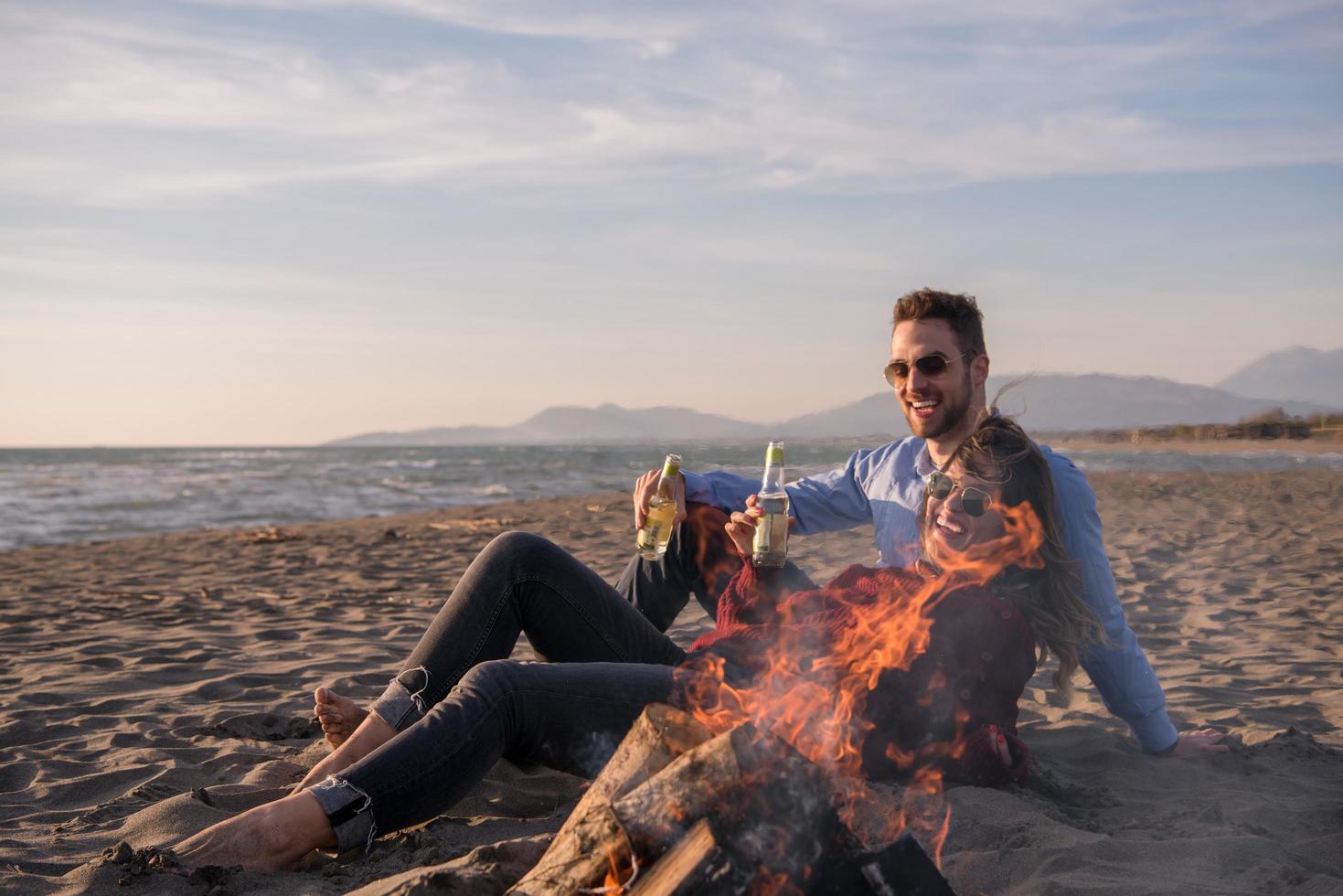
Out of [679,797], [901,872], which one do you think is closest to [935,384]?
[901,872]

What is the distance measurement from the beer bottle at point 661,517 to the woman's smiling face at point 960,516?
1.13 metres

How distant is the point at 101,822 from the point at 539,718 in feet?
5.64

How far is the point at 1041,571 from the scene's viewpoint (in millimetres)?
3146

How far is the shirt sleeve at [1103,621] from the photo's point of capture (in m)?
3.23

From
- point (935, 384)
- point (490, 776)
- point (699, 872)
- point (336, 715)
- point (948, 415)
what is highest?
point (935, 384)

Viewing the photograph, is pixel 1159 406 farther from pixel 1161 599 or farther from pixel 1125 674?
pixel 1125 674

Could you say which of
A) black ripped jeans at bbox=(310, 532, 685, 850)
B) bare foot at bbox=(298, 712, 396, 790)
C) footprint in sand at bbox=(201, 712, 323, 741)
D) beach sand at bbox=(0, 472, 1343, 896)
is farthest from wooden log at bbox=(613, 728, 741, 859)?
footprint in sand at bbox=(201, 712, 323, 741)

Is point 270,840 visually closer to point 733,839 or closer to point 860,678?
point 733,839

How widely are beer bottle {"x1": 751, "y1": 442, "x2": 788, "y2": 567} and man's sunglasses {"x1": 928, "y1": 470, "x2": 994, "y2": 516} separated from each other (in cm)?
65

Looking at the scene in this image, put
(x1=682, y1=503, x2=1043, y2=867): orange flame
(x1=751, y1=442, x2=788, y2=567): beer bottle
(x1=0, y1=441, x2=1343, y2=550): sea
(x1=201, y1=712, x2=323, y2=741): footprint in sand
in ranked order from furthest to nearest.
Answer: (x1=0, y1=441, x2=1343, y2=550): sea < (x1=201, y1=712, x2=323, y2=741): footprint in sand < (x1=751, y1=442, x2=788, y2=567): beer bottle < (x1=682, y1=503, x2=1043, y2=867): orange flame

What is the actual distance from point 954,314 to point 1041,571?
1091mm

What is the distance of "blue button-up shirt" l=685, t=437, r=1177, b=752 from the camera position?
10.6 ft

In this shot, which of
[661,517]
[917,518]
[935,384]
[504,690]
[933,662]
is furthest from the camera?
[661,517]

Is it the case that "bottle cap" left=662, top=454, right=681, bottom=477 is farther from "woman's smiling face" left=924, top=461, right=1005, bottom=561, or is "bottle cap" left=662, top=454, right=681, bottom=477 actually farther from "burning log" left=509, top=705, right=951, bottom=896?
"burning log" left=509, top=705, right=951, bottom=896
